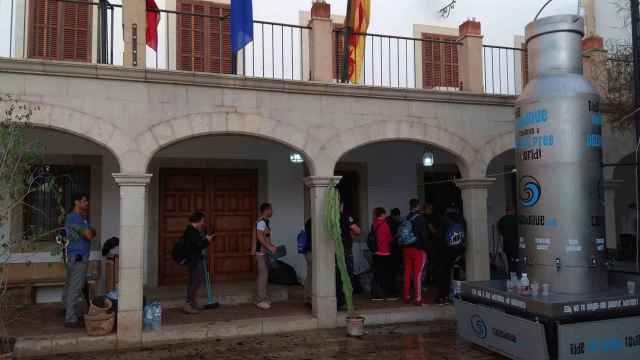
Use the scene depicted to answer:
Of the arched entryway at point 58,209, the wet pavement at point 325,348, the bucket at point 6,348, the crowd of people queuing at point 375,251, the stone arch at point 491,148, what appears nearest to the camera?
the bucket at point 6,348

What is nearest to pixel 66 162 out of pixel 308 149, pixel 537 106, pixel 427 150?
pixel 308 149

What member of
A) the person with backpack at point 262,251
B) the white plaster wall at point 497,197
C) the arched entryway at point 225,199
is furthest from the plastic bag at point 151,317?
the white plaster wall at point 497,197

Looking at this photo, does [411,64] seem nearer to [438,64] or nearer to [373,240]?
[438,64]

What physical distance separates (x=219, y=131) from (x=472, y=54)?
4304 millimetres

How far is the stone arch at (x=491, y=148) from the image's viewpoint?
8648 mm

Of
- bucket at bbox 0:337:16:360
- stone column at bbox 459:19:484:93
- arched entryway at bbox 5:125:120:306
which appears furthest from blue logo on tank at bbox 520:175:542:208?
arched entryway at bbox 5:125:120:306

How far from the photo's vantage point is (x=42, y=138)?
9.20 meters

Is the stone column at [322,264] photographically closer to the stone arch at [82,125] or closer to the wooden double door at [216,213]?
the stone arch at [82,125]

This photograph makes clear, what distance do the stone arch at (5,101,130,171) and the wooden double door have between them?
3.08m

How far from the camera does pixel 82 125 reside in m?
6.79

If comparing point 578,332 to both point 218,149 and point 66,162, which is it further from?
point 66,162

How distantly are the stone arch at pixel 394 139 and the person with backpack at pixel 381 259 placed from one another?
132cm

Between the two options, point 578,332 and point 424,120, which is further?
point 424,120

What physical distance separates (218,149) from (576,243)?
659 centimetres
